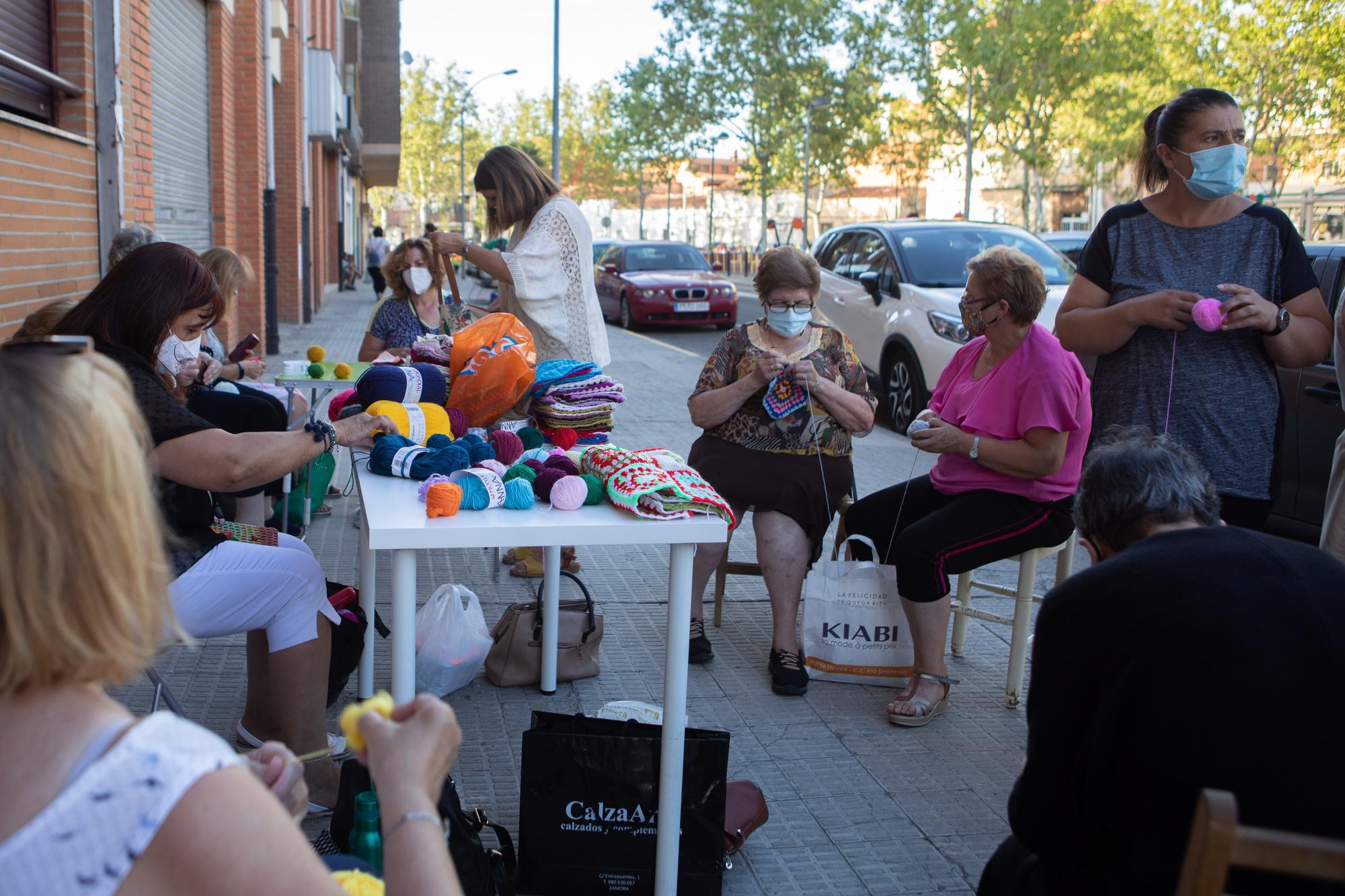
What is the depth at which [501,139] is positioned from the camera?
6869 centimetres

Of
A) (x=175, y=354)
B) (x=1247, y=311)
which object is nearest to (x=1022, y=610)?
(x=1247, y=311)

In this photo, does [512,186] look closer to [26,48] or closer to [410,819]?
[26,48]

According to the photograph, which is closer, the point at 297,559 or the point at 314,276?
the point at 297,559

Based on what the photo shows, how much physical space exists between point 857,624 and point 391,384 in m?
1.80

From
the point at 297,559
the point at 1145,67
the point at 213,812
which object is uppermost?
the point at 1145,67

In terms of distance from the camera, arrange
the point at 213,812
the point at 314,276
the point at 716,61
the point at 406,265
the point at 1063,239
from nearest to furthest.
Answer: the point at 213,812 < the point at 406,265 < the point at 1063,239 < the point at 314,276 < the point at 716,61

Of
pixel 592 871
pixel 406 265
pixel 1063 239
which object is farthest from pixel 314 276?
pixel 592 871

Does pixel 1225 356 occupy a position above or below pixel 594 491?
above

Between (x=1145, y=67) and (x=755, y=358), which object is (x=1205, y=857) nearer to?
(x=755, y=358)

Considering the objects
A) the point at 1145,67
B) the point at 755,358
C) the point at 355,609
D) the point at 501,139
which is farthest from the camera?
the point at 501,139

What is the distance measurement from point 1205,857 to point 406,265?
19.4 ft

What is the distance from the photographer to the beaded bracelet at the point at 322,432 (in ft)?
9.55

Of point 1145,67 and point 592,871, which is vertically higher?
point 1145,67

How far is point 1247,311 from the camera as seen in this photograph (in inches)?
129
